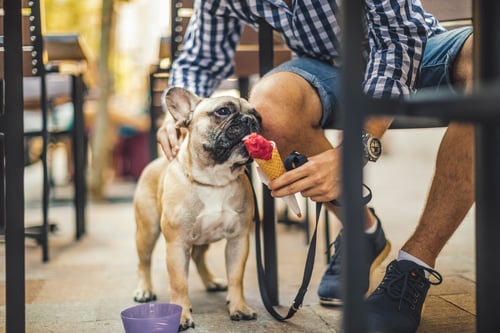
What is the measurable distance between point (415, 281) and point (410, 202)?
109 inches

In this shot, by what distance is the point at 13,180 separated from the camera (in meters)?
1.30

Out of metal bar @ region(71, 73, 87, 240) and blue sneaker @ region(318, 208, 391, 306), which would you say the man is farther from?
metal bar @ region(71, 73, 87, 240)

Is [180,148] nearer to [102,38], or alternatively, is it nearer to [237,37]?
[237,37]

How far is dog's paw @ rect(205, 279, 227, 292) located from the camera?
2.10m

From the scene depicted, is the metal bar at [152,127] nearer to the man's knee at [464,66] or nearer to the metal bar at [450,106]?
the man's knee at [464,66]

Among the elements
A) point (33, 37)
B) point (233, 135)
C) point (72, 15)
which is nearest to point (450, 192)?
point (233, 135)

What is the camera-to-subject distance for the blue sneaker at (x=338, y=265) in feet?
5.93

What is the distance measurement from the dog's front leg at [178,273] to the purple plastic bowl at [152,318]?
0.46ft

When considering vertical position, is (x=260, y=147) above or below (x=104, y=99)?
below

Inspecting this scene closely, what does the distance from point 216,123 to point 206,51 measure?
1.61 ft

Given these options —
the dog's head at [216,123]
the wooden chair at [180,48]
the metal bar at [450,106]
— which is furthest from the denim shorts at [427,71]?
the metal bar at [450,106]

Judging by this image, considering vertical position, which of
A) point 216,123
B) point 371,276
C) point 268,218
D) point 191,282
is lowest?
point 191,282

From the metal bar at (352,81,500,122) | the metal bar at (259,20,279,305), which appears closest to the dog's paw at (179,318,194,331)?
the metal bar at (259,20,279,305)

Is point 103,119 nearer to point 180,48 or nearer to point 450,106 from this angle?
point 180,48
